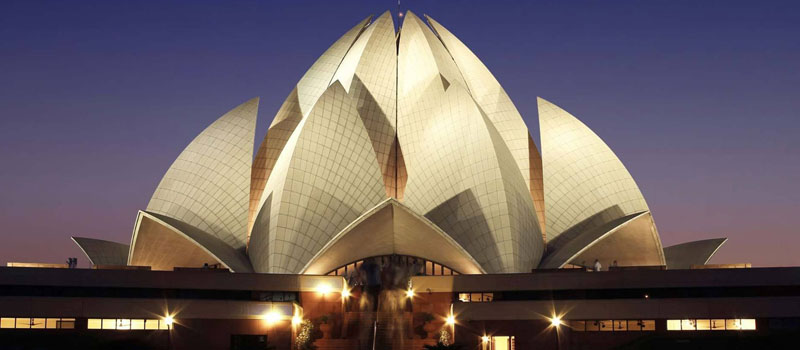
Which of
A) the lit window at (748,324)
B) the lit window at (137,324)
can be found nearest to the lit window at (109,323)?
the lit window at (137,324)

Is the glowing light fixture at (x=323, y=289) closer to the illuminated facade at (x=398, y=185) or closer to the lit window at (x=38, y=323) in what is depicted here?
the illuminated facade at (x=398, y=185)

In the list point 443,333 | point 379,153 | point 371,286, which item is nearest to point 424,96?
point 379,153

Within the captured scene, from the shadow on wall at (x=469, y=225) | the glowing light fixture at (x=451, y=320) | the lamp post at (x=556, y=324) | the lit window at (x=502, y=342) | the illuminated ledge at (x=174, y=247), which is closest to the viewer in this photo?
the lamp post at (x=556, y=324)

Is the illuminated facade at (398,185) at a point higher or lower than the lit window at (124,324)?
higher

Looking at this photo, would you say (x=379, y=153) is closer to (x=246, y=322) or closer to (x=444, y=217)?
(x=444, y=217)

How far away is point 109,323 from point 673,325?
922 inches

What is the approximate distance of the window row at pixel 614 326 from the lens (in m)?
38.6

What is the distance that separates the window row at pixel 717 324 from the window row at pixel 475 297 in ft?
24.9

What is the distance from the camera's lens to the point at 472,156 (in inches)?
1745

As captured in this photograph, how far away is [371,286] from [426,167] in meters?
6.85

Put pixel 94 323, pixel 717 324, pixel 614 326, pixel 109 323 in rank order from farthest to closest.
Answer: pixel 614 326, pixel 109 323, pixel 94 323, pixel 717 324

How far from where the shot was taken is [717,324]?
38281 millimetres

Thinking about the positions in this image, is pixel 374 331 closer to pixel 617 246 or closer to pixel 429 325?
pixel 429 325

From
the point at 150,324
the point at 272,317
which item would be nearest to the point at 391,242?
the point at 272,317
